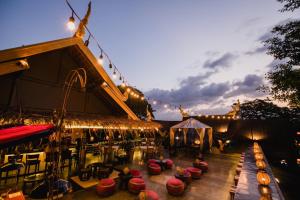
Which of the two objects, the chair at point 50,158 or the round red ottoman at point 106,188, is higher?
the chair at point 50,158

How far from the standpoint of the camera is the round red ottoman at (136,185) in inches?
292

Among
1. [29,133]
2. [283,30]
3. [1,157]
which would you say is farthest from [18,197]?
[283,30]

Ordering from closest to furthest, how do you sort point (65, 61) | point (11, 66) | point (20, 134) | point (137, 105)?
1. point (20, 134)
2. point (11, 66)
3. point (65, 61)
4. point (137, 105)

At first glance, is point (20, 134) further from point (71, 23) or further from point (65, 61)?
point (65, 61)

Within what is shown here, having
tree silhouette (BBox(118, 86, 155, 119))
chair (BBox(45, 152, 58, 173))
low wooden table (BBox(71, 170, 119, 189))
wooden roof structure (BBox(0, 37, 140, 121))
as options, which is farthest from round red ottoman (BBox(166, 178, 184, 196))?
tree silhouette (BBox(118, 86, 155, 119))

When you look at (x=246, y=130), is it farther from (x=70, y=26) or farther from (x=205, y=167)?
(x=70, y=26)

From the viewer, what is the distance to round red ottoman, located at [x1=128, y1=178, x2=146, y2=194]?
7.41 m

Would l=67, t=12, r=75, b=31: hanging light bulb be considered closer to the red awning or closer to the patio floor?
the red awning

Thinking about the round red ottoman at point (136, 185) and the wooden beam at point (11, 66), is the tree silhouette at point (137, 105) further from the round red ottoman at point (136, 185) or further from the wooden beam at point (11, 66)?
the wooden beam at point (11, 66)

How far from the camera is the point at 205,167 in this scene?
11.4m

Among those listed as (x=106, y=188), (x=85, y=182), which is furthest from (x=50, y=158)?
(x=85, y=182)

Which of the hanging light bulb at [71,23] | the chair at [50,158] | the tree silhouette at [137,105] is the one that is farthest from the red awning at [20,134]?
the tree silhouette at [137,105]

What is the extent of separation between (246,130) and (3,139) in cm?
2487

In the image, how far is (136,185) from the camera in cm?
743
